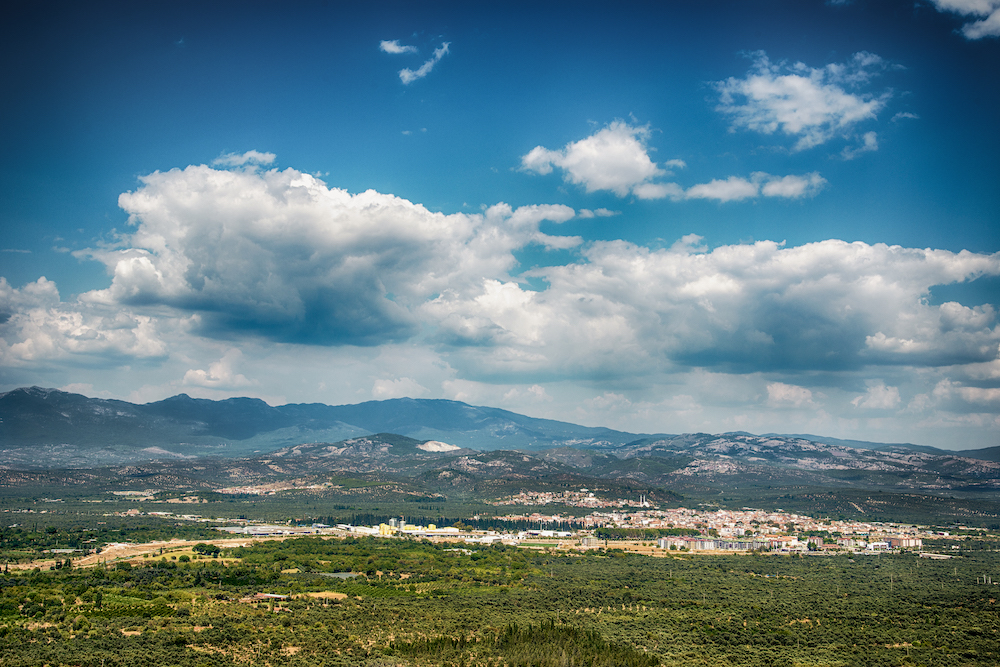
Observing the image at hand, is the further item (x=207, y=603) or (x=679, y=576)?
(x=679, y=576)

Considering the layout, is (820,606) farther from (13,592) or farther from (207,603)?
(13,592)

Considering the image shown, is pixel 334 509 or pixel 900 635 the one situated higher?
pixel 900 635

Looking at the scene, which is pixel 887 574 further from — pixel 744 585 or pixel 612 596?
pixel 612 596

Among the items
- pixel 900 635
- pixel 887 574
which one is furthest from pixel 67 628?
pixel 887 574

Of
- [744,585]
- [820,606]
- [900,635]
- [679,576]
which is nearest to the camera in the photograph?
[900,635]

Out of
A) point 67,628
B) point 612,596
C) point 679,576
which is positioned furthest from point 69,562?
point 679,576

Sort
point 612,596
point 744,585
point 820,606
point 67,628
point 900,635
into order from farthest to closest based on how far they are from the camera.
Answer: point 744,585 < point 612,596 < point 820,606 < point 900,635 < point 67,628
